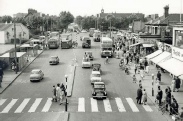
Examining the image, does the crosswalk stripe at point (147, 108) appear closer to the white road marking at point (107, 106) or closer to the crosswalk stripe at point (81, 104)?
the white road marking at point (107, 106)

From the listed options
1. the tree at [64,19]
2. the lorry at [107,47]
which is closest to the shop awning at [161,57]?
the lorry at [107,47]

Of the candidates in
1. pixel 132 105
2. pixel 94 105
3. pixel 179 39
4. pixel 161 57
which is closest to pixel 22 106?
pixel 94 105

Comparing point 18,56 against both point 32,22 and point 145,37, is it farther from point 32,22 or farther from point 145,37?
point 32,22

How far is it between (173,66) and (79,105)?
1251 centimetres

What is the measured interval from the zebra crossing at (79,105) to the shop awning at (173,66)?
226 inches

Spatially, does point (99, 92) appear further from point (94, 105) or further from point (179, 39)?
point (179, 39)

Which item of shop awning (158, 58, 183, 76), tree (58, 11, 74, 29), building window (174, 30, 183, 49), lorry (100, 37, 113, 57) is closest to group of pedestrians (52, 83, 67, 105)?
shop awning (158, 58, 183, 76)

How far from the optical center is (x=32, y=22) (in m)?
119

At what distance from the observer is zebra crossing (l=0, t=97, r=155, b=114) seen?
26575 millimetres

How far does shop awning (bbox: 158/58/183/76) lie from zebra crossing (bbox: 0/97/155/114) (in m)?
5.75

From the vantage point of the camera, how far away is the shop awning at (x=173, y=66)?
3168 centimetres

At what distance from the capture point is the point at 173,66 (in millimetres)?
34500

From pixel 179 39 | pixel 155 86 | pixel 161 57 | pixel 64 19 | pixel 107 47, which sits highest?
pixel 64 19

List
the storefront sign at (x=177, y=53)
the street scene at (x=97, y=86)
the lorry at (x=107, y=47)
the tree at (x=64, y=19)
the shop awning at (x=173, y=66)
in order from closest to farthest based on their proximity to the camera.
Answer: the street scene at (x=97, y=86) → the shop awning at (x=173, y=66) → the storefront sign at (x=177, y=53) → the lorry at (x=107, y=47) → the tree at (x=64, y=19)
